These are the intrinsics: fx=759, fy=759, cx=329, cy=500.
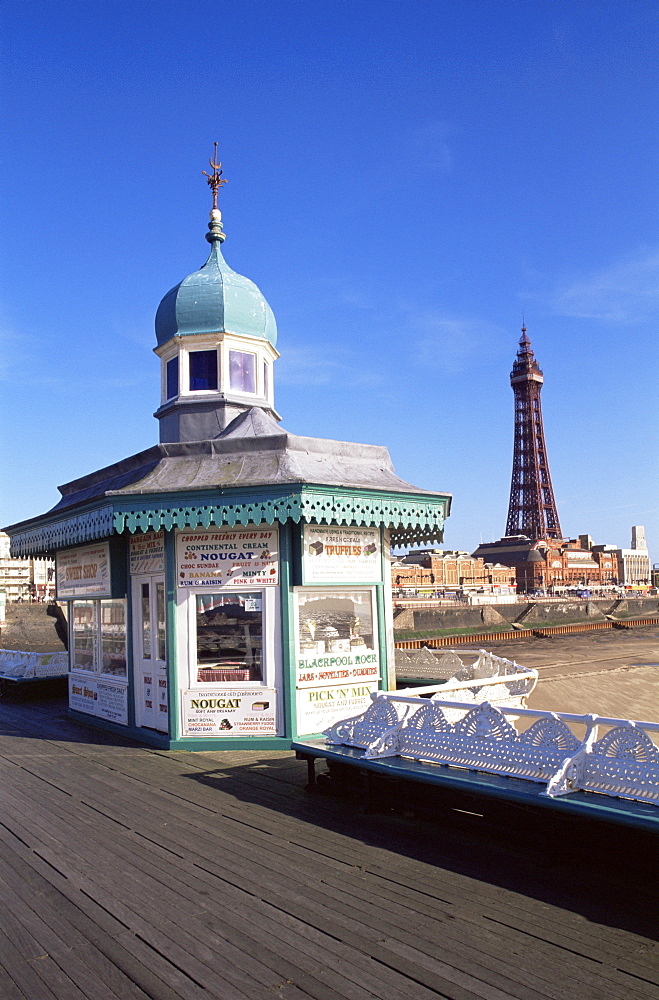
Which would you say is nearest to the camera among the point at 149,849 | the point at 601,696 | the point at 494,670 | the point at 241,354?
the point at 149,849

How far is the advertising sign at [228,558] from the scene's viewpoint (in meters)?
9.02

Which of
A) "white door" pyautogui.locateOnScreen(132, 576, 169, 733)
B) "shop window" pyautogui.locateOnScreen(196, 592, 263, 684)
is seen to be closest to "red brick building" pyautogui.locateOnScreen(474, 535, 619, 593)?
"white door" pyautogui.locateOnScreen(132, 576, 169, 733)

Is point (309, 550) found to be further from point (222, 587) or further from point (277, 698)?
point (277, 698)

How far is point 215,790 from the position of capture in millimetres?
7246

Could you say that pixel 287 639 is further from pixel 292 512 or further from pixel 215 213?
pixel 215 213

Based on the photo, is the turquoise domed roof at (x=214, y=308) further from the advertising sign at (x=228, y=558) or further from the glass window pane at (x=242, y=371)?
the advertising sign at (x=228, y=558)

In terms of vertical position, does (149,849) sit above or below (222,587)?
below

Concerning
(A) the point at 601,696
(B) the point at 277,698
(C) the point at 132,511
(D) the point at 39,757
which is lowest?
(A) the point at 601,696

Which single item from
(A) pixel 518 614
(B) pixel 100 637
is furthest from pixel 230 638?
(A) pixel 518 614

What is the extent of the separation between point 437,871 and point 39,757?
19.4 ft

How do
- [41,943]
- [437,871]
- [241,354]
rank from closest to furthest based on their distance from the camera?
1. [41,943]
2. [437,871]
3. [241,354]

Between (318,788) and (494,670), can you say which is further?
(494,670)

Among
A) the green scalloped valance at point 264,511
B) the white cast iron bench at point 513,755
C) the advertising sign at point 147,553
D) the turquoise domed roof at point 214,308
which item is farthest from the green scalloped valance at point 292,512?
the turquoise domed roof at point 214,308

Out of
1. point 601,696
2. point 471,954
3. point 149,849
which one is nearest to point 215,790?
point 149,849
